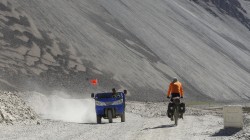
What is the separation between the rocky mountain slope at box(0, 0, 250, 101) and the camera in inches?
1980

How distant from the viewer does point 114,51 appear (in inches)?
2391

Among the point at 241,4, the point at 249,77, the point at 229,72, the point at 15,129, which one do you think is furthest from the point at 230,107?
the point at 241,4

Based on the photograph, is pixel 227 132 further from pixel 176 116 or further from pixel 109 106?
pixel 109 106

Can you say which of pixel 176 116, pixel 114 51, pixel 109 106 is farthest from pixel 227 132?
pixel 114 51

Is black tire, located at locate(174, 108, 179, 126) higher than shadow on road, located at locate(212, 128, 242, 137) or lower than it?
higher

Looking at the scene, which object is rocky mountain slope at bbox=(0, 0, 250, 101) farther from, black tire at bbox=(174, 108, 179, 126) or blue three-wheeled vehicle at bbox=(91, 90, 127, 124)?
black tire at bbox=(174, 108, 179, 126)

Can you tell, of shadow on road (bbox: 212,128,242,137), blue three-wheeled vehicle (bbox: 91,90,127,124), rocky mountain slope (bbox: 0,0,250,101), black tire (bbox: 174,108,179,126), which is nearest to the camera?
shadow on road (bbox: 212,128,242,137)

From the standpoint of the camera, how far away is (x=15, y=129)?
17.7 metres

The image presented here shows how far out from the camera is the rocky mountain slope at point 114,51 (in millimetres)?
50281

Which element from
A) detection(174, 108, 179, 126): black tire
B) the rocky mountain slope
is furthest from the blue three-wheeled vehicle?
the rocky mountain slope

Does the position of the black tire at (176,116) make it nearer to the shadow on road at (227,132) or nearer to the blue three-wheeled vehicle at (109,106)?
the shadow on road at (227,132)

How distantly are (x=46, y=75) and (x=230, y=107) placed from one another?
112ft

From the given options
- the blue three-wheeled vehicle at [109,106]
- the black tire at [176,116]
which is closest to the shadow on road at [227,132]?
the black tire at [176,116]

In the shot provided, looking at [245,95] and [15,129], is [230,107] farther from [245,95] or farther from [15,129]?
[245,95]
